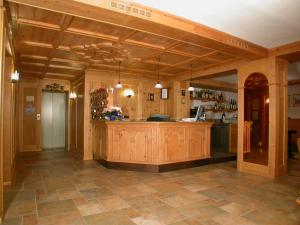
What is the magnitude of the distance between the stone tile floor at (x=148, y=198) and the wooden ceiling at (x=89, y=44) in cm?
270

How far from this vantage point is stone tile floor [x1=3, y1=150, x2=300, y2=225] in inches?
109

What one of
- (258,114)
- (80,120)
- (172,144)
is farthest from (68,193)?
(258,114)

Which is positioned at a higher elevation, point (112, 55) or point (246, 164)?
point (112, 55)

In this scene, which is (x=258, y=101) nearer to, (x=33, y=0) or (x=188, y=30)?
(x=188, y=30)

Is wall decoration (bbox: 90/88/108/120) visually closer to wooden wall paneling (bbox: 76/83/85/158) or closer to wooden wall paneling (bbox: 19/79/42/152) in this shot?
wooden wall paneling (bbox: 76/83/85/158)

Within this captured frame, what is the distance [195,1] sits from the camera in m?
2.81

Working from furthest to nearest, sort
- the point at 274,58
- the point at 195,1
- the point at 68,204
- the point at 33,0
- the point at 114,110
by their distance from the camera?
the point at 114,110, the point at 274,58, the point at 68,204, the point at 195,1, the point at 33,0

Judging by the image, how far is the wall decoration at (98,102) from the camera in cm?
622

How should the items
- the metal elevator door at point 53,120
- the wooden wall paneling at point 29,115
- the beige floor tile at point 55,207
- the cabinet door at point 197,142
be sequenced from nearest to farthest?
the beige floor tile at point 55,207, the cabinet door at point 197,142, the wooden wall paneling at point 29,115, the metal elevator door at point 53,120

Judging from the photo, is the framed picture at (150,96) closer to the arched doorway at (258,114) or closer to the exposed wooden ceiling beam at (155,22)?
the exposed wooden ceiling beam at (155,22)

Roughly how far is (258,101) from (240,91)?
5.06 metres

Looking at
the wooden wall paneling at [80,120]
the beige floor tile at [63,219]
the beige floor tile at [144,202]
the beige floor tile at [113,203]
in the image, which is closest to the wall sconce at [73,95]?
the wooden wall paneling at [80,120]


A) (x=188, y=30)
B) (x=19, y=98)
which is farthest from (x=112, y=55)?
(x=19, y=98)

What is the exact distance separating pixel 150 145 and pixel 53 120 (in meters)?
5.34
